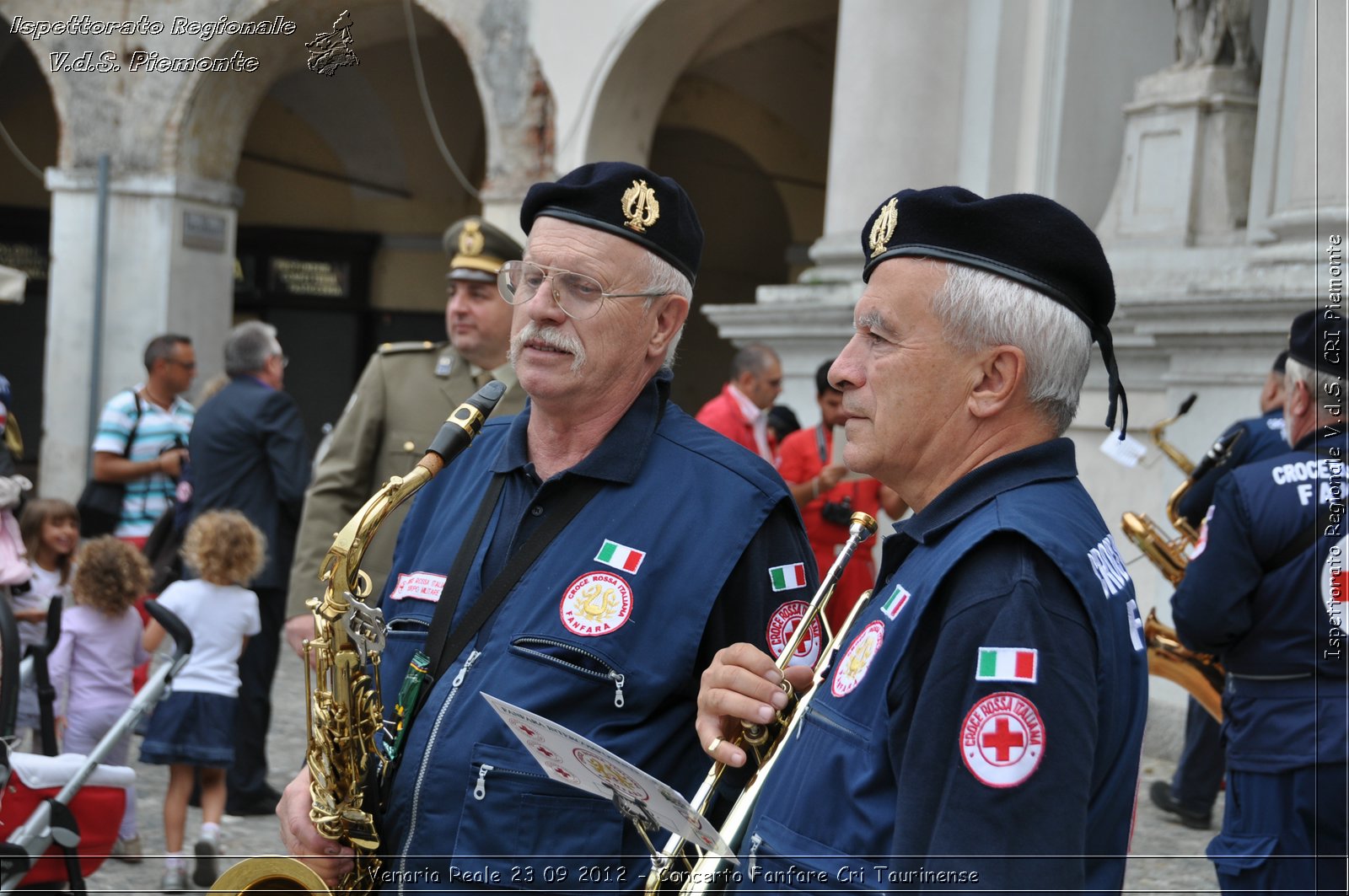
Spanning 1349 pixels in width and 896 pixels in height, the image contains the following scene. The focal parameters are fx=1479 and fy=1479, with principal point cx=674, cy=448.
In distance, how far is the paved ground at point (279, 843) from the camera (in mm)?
5473

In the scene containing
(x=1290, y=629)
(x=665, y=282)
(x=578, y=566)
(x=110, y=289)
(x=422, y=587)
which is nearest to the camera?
(x=578, y=566)

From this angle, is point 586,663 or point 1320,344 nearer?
point 586,663

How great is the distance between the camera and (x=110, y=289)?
1377 centimetres

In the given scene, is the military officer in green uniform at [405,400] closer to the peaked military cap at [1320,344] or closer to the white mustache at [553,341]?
the white mustache at [553,341]

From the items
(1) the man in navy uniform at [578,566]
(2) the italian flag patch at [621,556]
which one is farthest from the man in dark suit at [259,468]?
(2) the italian flag patch at [621,556]

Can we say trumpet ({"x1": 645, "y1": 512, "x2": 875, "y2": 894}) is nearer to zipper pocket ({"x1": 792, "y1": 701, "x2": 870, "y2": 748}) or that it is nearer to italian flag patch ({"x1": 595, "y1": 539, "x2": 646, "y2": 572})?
zipper pocket ({"x1": 792, "y1": 701, "x2": 870, "y2": 748})

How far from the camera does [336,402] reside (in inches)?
707

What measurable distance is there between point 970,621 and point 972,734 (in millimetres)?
129

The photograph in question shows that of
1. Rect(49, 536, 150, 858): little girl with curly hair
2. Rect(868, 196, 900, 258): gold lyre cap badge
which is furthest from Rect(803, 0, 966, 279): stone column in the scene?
Rect(868, 196, 900, 258): gold lyre cap badge

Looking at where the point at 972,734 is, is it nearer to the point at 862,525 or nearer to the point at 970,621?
the point at 970,621

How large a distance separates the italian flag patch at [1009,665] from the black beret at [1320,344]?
118 inches

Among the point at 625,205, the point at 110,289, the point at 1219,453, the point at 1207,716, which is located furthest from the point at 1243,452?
the point at 110,289

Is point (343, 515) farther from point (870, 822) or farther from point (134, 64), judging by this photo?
point (134, 64)

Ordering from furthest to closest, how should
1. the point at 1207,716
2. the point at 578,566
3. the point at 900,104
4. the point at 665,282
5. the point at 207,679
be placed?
1. the point at 900,104
2. the point at 1207,716
3. the point at 207,679
4. the point at 665,282
5. the point at 578,566
